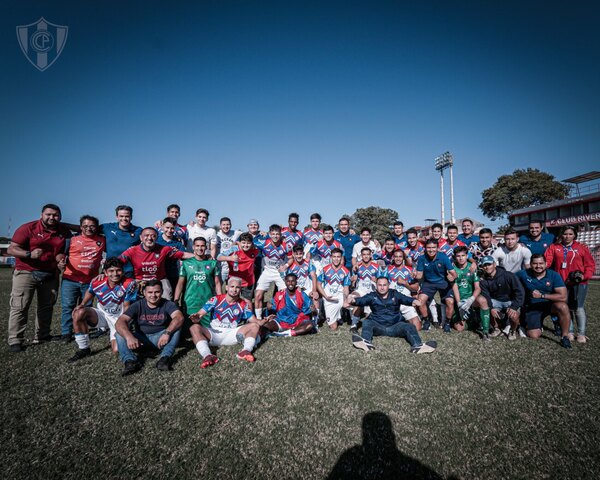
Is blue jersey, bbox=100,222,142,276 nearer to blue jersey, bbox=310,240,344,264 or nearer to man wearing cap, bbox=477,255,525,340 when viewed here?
blue jersey, bbox=310,240,344,264

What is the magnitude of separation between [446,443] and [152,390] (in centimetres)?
340

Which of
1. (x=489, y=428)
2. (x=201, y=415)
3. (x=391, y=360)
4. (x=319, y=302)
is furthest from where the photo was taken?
(x=319, y=302)

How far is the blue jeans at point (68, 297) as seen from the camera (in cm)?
545

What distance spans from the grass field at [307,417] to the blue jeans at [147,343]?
10.9 inches

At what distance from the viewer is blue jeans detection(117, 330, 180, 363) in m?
4.20

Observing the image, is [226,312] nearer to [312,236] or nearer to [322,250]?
[322,250]

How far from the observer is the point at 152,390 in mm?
3547

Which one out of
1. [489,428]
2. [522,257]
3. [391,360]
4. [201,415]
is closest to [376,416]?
[489,428]

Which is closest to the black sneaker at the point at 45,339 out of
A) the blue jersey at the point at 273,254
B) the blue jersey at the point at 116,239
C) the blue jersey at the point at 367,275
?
the blue jersey at the point at 116,239

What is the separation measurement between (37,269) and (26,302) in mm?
616

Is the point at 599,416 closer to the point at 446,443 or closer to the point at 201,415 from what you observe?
the point at 446,443

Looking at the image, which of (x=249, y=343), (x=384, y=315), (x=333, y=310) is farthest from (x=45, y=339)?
(x=384, y=315)

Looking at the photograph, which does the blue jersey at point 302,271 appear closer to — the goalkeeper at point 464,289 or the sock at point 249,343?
the sock at point 249,343

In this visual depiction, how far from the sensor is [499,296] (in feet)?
20.0
